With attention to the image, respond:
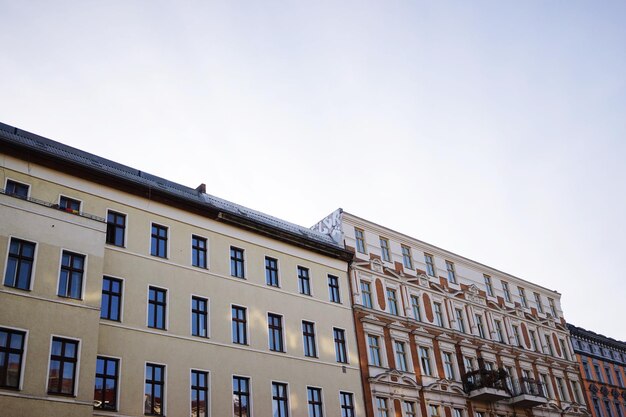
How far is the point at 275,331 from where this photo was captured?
3397cm

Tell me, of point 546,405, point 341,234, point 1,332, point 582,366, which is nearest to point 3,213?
point 1,332

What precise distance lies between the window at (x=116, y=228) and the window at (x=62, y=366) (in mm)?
6159

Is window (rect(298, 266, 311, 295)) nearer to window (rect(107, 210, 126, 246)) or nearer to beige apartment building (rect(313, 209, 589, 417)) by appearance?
beige apartment building (rect(313, 209, 589, 417))

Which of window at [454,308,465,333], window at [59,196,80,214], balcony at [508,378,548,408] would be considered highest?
window at [59,196,80,214]

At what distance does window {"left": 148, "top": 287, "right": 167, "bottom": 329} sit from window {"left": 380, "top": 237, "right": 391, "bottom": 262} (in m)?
16.7

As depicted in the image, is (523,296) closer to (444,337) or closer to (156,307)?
(444,337)

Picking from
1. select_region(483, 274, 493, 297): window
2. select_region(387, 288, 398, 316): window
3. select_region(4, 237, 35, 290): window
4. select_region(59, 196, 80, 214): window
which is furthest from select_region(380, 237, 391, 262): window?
select_region(4, 237, 35, 290): window

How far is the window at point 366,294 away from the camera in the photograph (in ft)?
130

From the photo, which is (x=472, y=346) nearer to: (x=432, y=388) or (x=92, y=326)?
(x=432, y=388)

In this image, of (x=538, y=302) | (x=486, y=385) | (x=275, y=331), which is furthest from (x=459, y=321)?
(x=275, y=331)

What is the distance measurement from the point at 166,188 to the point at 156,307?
7279 millimetres

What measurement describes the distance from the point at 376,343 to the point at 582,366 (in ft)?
83.4

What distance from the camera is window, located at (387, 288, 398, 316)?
134 feet

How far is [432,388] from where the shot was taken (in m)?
39.2
